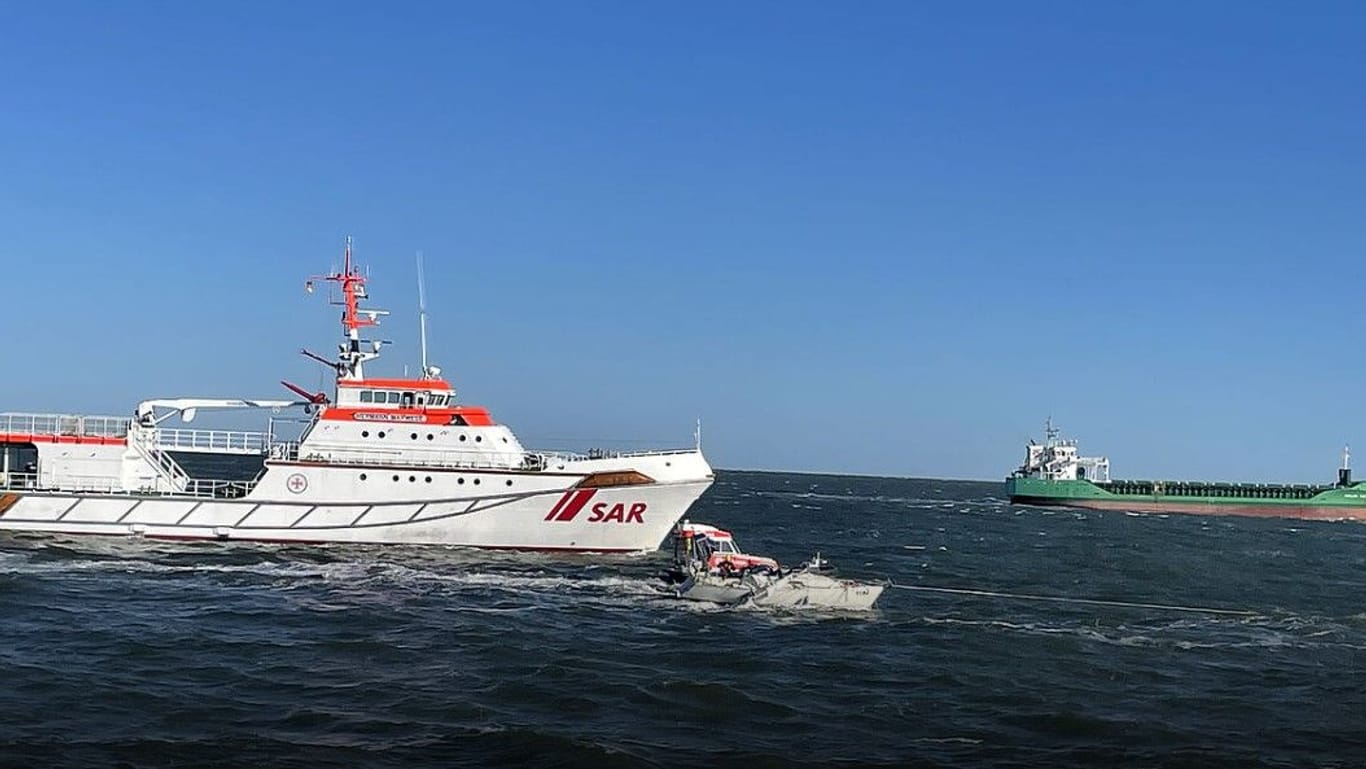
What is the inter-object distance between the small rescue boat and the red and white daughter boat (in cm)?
783

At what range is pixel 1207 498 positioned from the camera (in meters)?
108

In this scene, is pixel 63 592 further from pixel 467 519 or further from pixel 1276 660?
pixel 1276 660

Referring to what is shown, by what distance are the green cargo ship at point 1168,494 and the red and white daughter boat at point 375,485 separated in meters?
81.2

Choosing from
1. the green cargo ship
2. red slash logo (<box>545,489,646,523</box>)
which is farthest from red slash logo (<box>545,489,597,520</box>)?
the green cargo ship

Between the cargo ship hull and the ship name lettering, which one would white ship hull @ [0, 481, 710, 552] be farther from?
the cargo ship hull

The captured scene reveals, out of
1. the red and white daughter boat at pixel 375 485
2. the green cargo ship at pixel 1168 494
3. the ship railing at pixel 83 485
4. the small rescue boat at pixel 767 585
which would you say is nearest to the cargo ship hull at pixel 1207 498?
the green cargo ship at pixel 1168 494

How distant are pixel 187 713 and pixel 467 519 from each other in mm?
20678

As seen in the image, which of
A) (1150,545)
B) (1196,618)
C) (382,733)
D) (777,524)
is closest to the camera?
(382,733)

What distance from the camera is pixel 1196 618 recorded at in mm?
30562

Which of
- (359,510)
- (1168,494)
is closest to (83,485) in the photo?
(359,510)

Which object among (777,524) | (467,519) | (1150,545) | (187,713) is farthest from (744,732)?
(777,524)

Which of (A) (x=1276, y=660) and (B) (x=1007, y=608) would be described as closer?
(A) (x=1276, y=660)

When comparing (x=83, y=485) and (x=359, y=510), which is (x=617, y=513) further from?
(x=83, y=485)

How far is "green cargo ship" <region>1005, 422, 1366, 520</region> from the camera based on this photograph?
10644 centimetres
